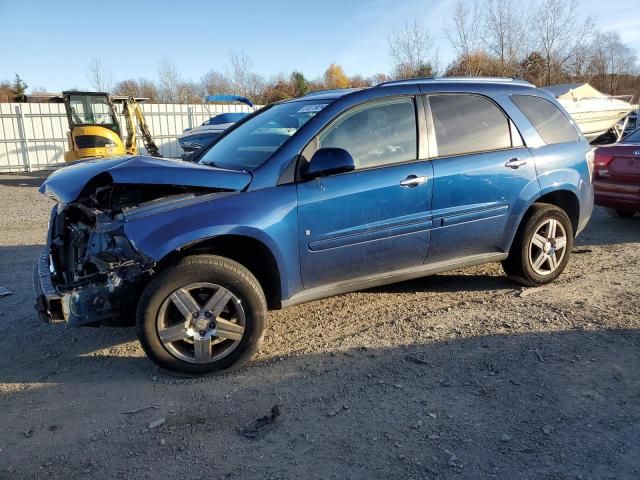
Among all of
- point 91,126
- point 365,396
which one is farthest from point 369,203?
point 91,126

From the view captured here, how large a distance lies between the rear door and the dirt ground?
627 millimetres

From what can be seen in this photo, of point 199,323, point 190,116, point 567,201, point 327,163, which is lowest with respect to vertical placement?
point 199,323

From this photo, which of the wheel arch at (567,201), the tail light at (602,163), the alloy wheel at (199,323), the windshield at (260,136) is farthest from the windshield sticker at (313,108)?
the tail light at (602,163)

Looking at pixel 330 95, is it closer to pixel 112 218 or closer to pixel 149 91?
pixel 112 218

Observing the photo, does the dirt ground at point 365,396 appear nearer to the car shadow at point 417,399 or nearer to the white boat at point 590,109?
the car shadow at point 417,399

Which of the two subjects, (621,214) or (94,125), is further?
(94,125)

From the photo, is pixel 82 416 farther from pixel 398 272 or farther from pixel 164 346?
pixel 398 272

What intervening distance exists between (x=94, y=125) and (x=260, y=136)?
45.0ft

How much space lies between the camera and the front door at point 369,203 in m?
3.68

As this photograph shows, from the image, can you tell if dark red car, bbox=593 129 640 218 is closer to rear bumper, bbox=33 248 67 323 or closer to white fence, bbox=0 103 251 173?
rear bumper, bbox=33 248 67 323

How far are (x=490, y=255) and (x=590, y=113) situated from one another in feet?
53.0

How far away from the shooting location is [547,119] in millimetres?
4922

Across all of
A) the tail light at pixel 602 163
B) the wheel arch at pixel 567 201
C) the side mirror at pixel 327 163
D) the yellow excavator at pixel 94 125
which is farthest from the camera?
the yellow excavator at pixel 94 125

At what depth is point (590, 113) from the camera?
705 inches
